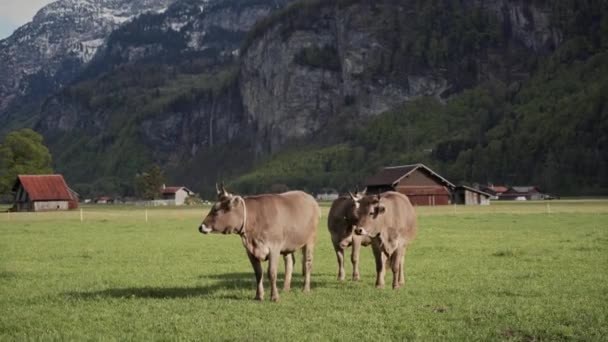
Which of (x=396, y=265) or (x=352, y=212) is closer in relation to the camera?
(x=396, y=265)

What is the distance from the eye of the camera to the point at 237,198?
55.2ft

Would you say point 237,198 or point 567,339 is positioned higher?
point 237,198

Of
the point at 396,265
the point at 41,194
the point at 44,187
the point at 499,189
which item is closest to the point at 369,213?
the point at 396,265

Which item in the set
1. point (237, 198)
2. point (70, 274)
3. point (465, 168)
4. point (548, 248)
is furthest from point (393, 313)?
point (465, 168)

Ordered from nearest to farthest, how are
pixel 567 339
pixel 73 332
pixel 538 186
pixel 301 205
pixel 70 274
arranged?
pixel 567 339 < pixel 73 332 < pixel 301 205 < pixel 70 274 < pixel 538 186

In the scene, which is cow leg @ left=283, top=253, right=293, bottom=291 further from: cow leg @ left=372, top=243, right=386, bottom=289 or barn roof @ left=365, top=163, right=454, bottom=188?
barn roof @ left=365, top=163, right=454, bottom=188

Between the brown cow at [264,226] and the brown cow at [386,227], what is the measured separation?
158 cm

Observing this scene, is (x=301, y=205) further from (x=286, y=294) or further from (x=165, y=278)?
(x=165, y=278)

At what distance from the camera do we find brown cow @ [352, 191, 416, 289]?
1795 centimetres

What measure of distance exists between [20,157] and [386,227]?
10363cm

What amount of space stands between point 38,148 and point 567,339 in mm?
110222

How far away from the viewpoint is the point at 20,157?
362 feet

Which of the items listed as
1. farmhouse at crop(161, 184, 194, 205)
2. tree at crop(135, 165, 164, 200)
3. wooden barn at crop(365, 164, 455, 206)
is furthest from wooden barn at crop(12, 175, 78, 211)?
farmhouse at crop(161, 184, 194, 205)

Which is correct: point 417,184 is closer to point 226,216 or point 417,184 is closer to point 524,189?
point 524,189
